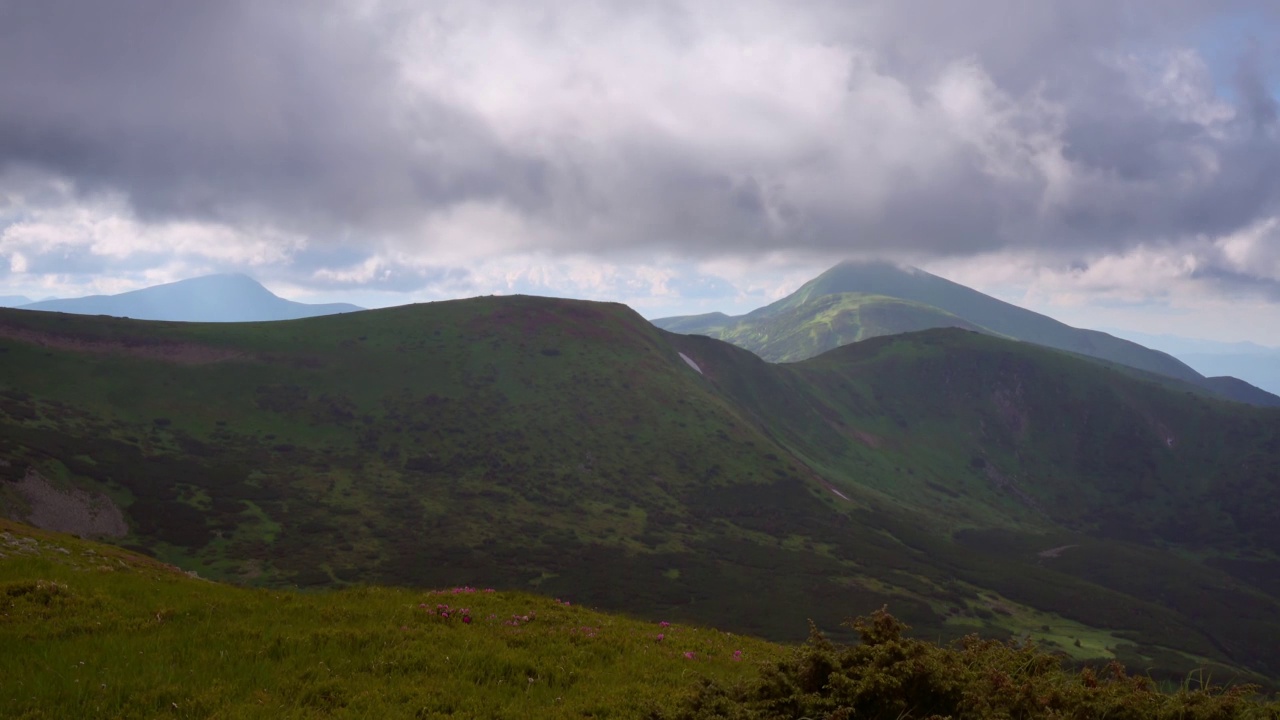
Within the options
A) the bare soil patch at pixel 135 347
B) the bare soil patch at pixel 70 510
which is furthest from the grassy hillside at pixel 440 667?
the bare soil patch at pixel 135 347

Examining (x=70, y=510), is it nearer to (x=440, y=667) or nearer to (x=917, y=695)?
(x=440, y=667)

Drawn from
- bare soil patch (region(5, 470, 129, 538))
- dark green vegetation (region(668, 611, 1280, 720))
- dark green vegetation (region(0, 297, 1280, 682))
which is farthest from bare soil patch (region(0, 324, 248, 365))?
dark green vegetation (region(668, 611, 1280, 720))

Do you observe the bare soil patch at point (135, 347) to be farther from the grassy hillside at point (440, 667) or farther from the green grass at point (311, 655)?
the grassy hillside at point (440, 667)

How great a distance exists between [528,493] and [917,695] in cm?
12632

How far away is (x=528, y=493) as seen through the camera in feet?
431

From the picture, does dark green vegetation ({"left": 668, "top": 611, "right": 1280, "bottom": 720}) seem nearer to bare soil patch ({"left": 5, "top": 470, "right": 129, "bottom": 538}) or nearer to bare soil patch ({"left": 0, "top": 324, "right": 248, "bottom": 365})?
bare soil patch ({"left": 5, "top": 470, "right": 129, "bottom": 538})

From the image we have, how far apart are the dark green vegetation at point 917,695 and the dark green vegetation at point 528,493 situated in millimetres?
77112

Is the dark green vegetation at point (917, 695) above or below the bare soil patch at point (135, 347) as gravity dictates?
below

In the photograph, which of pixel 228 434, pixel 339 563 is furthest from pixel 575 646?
pixel 228 434

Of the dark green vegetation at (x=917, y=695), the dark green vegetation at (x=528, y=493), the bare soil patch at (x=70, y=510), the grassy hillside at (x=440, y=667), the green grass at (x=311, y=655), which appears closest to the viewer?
the dark green vegetation at (x=917, y=695)

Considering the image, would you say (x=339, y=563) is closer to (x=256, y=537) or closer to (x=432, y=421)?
(x=256, y=537)

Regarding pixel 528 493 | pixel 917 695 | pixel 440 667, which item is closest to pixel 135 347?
pixel 528 493

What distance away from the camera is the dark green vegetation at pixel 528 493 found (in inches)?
3666

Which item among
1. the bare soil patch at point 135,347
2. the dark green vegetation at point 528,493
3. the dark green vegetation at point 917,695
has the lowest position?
the dark green vegetation at point 528,493
